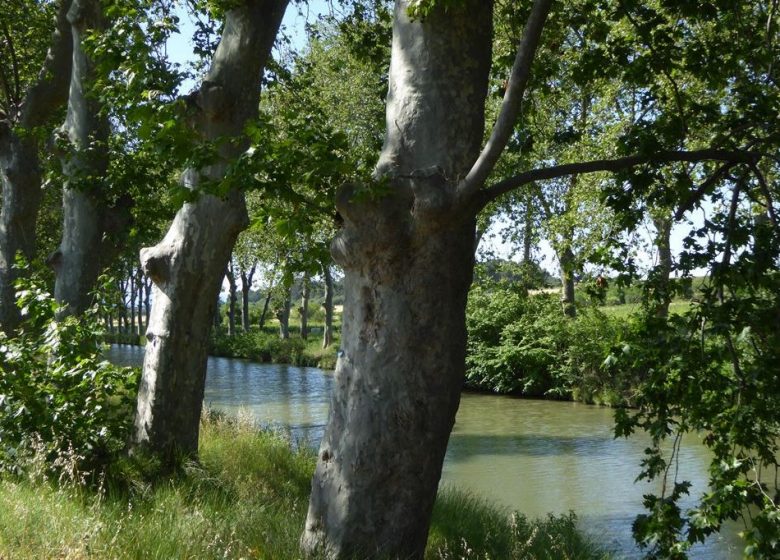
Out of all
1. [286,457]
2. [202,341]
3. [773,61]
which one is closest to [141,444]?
[202,341]

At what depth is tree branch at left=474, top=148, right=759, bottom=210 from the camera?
501 cm

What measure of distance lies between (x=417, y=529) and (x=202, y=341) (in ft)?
13.6

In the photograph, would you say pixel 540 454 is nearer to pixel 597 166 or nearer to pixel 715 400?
pixel 715 400

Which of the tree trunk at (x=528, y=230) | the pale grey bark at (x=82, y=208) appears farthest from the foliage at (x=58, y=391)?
the tree trunk at (x=528, y=230)

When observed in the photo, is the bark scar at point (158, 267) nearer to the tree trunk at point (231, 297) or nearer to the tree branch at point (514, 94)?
the tree branch at point (514, 94)

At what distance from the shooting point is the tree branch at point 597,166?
5008mm

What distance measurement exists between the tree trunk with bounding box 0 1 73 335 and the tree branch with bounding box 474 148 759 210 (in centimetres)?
1117

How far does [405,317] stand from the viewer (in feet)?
16.6

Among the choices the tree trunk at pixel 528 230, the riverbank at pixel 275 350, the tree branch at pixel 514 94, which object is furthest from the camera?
the riverbank at pixel 275 350

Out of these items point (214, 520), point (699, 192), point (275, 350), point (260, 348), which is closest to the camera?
point (214, 520)

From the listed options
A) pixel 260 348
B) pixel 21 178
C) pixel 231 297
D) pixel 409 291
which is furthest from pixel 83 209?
A: pixel 231 297

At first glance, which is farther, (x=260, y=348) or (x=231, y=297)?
(x=231, y=297)

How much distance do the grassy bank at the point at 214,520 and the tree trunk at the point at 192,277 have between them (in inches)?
22.7

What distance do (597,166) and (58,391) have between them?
502cm
